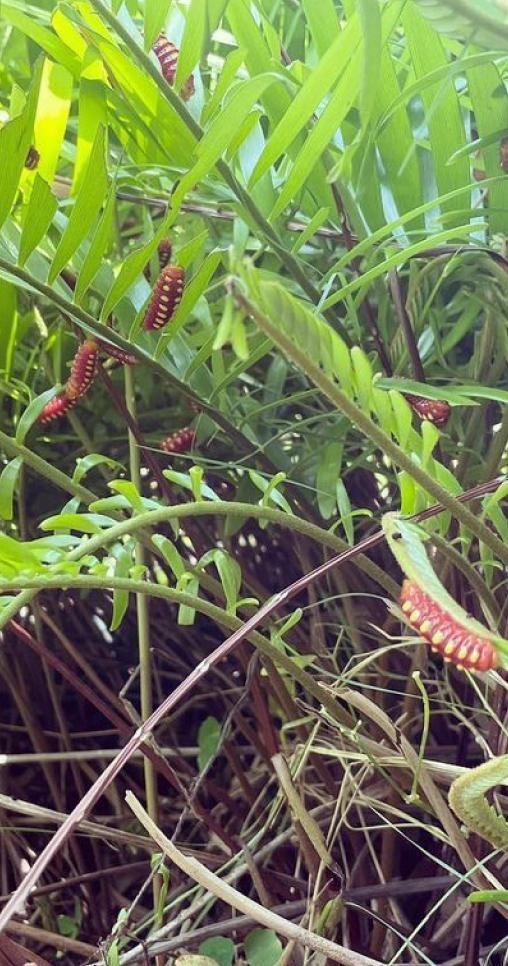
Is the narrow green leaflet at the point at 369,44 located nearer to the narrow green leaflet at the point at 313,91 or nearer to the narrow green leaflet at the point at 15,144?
the narrow green leaflet at the point at 313,91

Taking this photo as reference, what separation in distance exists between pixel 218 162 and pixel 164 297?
6cm

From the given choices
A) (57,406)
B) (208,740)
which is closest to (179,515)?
(57,406)

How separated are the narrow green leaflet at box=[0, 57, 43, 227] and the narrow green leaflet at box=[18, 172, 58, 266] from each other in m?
0.01

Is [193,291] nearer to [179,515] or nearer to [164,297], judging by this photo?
[164,297]

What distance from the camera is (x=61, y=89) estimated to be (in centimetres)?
39

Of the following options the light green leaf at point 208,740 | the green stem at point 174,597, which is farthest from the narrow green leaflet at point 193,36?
the light green leaf at point 208,740

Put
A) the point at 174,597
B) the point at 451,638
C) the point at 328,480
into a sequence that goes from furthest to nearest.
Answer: the point at 328,480, the point at 174,597, the point at 451,638

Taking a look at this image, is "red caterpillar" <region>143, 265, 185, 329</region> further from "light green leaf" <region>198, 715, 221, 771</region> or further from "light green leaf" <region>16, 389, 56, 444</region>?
"light green leaf" <region>198, 715, 221, 771</region>

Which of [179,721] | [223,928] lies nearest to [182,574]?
[223,928]

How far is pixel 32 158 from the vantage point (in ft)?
1.28

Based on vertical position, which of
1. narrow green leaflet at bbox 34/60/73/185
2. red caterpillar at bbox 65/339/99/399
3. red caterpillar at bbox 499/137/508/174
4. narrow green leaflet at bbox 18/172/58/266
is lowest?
→ red caterpillar at bbox 65/339/99/399

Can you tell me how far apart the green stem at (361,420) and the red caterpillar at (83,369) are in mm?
184

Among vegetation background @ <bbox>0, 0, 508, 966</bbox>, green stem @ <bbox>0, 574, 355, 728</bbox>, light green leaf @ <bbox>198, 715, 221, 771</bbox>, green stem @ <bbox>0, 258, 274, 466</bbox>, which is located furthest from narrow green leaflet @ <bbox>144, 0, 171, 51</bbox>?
light green leaf @ <bbox>198, 715, 221, 771</bbox>

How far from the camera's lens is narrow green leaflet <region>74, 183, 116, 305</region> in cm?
37
